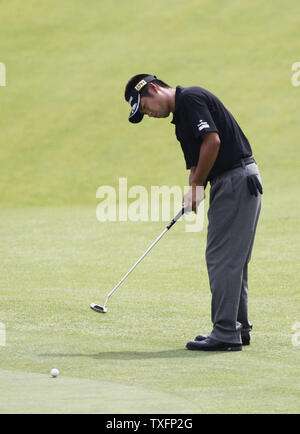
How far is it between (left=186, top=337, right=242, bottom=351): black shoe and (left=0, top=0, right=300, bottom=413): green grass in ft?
0.24

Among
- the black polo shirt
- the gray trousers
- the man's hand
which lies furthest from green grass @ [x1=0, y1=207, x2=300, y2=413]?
the black polo shirt

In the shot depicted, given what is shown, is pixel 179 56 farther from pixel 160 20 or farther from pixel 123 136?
pixel 123 136

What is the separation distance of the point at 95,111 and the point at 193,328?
16.3 meters

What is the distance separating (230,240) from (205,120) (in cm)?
79

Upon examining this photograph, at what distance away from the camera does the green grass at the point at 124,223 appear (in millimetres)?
4797

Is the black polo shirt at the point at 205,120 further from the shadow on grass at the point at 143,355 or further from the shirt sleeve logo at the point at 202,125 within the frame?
the shadow on grass at the point at 143,355

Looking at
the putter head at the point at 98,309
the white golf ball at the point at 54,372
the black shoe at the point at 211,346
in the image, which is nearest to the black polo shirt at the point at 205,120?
the black shoe at the point at 211,346

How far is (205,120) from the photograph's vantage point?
5555mm

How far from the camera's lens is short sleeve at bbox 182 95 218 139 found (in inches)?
218

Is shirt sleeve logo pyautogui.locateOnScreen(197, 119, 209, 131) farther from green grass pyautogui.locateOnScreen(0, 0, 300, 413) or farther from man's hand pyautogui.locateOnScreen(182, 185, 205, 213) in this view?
green grass pyautogui.locateOnScreen(0, 0, 300, 413)
